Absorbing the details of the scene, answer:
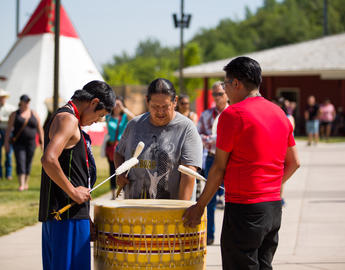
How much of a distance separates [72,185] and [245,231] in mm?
1084

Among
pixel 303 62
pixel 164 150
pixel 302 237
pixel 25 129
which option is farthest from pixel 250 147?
pixel 303 62

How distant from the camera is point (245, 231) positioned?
12.5ft

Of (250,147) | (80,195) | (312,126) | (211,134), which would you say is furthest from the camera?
(312,126)

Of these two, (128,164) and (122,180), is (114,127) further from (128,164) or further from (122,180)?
(128,164)

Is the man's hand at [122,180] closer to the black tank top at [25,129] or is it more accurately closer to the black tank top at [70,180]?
the black tank top at [70,180]

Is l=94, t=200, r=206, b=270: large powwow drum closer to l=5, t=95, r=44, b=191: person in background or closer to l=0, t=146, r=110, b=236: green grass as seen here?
l=0, t=146, r=110, b=236: green grass

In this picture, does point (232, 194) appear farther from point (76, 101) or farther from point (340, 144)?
point (340, 144)

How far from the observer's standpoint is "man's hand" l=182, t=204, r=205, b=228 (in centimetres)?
398

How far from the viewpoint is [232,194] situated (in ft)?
12.6

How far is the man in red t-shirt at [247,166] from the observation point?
148 inches

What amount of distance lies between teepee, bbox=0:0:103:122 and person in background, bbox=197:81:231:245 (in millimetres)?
18073

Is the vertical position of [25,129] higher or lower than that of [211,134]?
lower

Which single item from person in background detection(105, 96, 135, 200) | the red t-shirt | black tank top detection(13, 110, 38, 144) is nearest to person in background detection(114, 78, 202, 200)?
the red t-shirt

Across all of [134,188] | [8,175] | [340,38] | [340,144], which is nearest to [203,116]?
[134,188]
